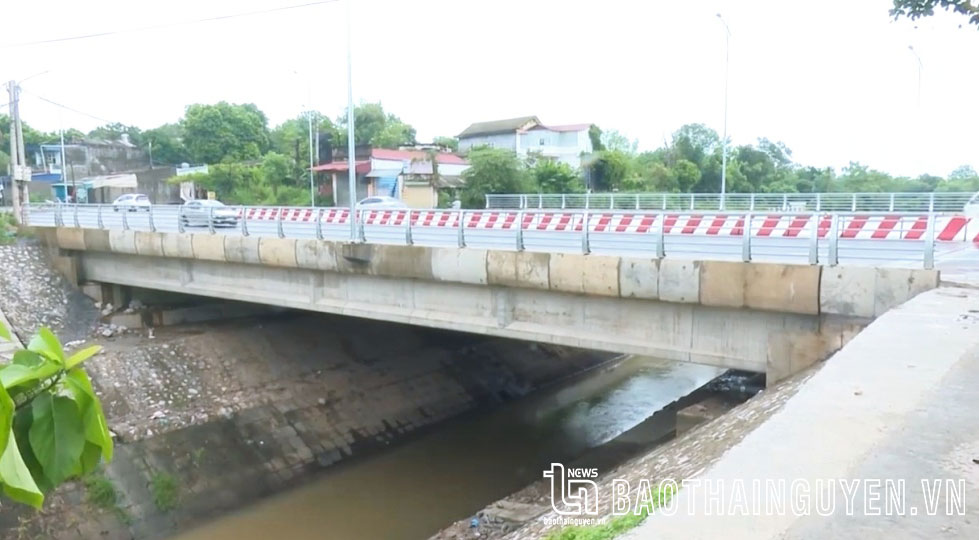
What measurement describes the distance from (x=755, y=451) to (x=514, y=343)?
63.0 feet

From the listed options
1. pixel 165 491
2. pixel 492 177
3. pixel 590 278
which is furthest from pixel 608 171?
pixel 165 491

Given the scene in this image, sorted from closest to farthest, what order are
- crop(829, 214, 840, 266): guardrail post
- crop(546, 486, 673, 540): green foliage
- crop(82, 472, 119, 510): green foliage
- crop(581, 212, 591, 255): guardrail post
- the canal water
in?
crop(546, 486, 673, 540): green foliage < crop(829, 214, 840, 266): guardrail post < crop(581, 212, 591, 255): guardrail post < crop(82, 472, 119, 510): green foliage < the canal water

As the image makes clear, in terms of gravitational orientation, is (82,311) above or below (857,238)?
below

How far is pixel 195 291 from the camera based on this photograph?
Result: 17.5m

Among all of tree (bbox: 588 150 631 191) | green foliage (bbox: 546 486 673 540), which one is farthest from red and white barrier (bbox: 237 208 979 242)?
tree (bbox: 588 150 631 191)

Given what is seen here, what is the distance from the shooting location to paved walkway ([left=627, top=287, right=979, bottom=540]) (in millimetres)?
3295

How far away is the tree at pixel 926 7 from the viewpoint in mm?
10422

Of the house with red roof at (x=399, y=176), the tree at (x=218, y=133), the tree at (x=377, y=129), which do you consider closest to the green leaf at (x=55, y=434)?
the house with red roof at (x=399, y=176)

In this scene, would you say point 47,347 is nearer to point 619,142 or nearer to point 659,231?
point 659,231

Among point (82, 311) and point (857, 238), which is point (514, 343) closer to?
point (82, 311)

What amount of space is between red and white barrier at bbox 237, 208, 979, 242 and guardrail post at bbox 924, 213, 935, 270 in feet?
1.86

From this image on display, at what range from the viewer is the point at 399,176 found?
134ft

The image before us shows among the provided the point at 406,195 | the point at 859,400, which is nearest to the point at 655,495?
the point at 859,400

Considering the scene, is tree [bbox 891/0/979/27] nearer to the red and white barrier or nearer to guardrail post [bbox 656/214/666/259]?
the red and white barrier
